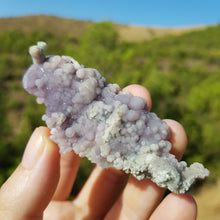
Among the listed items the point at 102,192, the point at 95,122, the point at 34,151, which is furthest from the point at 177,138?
the point at 34,151

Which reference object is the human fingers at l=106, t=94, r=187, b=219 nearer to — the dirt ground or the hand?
the hand

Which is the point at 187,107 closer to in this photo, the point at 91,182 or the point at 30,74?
the point at 91,182

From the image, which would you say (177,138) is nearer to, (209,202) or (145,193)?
(145,193)

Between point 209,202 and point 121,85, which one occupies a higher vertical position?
point 121,85

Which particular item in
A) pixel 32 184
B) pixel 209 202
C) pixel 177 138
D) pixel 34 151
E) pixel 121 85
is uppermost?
pixel 121 85

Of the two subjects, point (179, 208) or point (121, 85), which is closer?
point (179, 208)

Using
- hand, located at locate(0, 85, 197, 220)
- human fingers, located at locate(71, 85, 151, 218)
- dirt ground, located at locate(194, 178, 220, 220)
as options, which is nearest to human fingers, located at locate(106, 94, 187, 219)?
hand, located at locate(0, 85, 197, 220)
